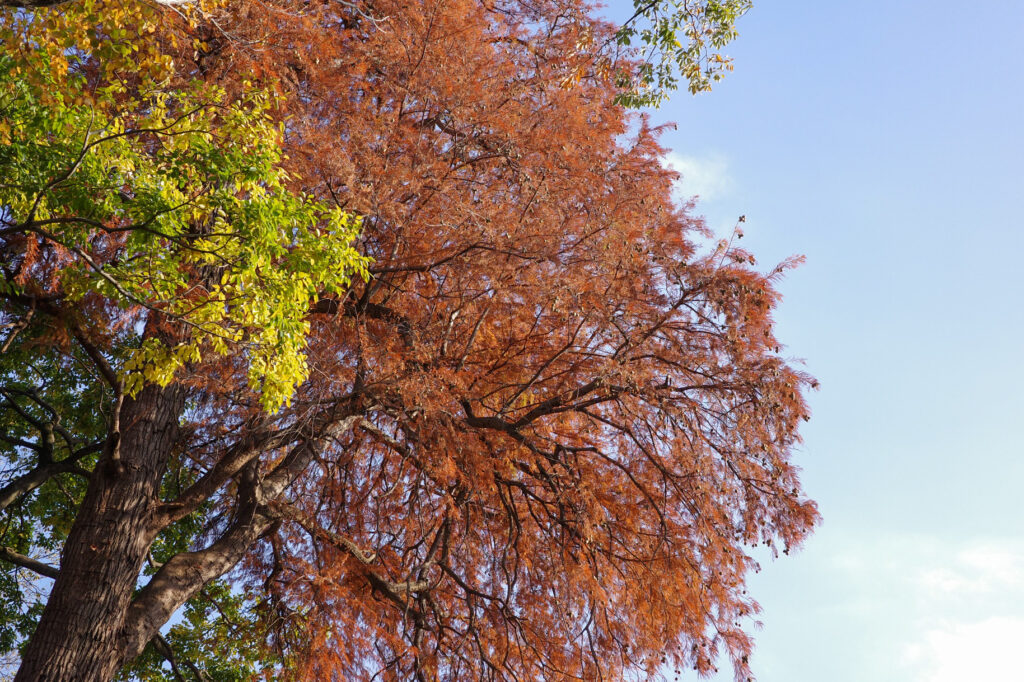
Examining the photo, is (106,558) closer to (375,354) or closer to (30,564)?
(30,564)

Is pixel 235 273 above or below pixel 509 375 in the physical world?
below

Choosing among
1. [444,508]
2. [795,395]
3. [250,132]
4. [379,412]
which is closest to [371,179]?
[250,132]

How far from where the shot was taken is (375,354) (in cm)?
648

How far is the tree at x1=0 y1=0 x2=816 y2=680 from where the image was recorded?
5.40 metres

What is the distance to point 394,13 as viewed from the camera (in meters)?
8.23

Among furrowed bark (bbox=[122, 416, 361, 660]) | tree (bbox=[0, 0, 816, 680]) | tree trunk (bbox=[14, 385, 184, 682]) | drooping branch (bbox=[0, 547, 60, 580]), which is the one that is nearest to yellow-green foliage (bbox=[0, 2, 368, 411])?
tree (bbox=[0, 0, 816, 680])

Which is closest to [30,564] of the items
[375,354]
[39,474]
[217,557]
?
[39,474]

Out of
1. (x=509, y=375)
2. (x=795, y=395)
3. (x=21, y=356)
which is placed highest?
(x=21, y=356)

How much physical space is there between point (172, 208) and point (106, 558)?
2.80 meters

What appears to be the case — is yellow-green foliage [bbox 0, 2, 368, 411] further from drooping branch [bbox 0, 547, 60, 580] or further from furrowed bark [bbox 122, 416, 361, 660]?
drooping branch [bbox 0, 547, 60, 580]

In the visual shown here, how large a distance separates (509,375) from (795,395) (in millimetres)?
2404

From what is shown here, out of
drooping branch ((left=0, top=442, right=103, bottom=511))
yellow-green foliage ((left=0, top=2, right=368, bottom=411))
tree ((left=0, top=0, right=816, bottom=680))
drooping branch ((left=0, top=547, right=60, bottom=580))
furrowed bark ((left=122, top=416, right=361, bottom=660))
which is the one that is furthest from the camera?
drooping branch ((left=0, top=442, right=103, bottom=511))

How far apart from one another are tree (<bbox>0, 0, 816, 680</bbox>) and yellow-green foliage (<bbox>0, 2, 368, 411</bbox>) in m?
0.03

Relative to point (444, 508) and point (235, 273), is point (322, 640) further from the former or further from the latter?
point (235, 273)
